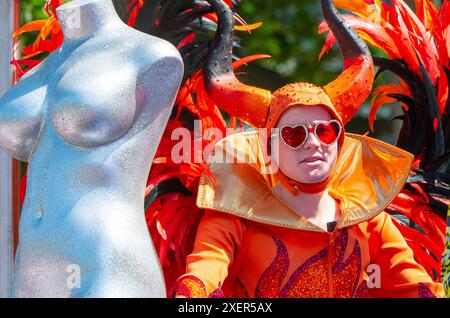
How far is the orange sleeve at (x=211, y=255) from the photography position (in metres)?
1.83

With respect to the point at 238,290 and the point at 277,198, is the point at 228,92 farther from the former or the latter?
the point at 238,290

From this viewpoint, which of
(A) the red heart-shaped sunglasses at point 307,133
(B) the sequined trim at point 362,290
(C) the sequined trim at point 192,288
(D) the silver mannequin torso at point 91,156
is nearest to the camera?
(D) the silver mannequin torso at point 91,156

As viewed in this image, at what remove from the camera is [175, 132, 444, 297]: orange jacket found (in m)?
2.00

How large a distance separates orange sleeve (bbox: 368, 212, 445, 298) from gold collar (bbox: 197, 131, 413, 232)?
0.07 m

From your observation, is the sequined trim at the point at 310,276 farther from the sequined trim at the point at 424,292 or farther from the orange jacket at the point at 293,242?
the sequined trim at the point at 424,292

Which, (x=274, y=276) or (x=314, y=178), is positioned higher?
(x=314, y=178)

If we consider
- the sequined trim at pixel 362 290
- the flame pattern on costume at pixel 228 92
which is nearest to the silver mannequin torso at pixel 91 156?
the flame pattern on costume at pixel 228 92

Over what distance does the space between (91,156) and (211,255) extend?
0.39 m

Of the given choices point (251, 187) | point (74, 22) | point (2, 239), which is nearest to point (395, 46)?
point (251, 187)

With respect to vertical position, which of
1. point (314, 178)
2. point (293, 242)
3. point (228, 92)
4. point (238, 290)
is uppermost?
point (228, 92)

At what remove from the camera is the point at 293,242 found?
2029mm

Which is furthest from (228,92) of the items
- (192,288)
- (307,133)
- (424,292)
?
(424,292)

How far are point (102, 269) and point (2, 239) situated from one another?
566mm
